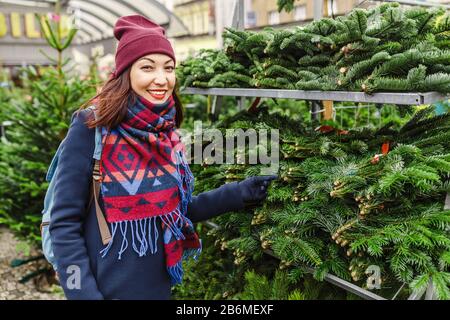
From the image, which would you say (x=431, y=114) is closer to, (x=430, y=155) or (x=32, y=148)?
(x=430, y=155)

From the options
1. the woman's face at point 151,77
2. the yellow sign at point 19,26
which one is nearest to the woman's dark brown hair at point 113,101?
the woman's face at point 151,77

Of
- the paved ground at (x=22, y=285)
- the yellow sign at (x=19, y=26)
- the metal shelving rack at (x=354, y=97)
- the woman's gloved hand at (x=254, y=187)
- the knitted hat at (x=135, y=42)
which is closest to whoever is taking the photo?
the metal shelving rack at (x=354, y=97)

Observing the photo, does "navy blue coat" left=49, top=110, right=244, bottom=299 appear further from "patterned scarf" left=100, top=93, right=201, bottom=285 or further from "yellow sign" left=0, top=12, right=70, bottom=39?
"yellow sign" left=0, top=12, right=70, bottom=39

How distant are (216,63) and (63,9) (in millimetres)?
15008

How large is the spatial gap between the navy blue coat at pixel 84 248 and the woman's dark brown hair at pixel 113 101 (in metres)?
0.07

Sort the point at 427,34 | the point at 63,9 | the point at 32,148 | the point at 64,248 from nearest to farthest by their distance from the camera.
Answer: the point at 64,248, the point at 427,34, the point at 32,148, the point at 63,9

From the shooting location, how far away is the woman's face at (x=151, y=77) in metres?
1.70

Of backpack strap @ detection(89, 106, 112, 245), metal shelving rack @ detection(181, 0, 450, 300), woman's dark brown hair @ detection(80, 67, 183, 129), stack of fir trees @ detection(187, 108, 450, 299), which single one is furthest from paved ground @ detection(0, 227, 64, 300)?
woman's dark brown hair @ detection(80, 67, 183, 129)

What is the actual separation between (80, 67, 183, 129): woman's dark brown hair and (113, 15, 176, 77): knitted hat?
48 millimetres

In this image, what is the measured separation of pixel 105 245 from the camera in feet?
5.50

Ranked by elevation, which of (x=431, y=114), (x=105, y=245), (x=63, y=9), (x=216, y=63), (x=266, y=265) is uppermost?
(x=63, y=9)

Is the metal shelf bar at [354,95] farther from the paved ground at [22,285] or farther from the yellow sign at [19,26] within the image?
the yellow sign at [19,26]

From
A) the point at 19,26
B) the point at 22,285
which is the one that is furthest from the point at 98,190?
the point at 19,26
